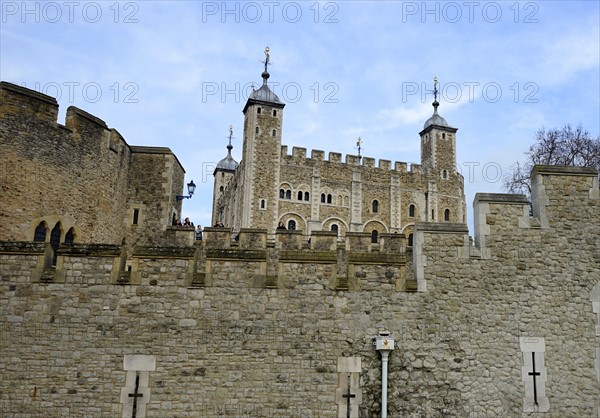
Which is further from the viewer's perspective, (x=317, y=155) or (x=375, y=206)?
(x=375, y=206)

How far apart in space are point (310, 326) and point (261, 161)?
152 ft

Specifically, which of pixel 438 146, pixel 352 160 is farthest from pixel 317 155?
pixel 438 146

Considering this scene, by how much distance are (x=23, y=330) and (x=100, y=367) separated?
4.55 feet

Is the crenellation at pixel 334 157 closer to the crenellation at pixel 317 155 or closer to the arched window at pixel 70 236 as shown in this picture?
the crenellation at pixel 317 155

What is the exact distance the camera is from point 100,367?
9570 millimetres

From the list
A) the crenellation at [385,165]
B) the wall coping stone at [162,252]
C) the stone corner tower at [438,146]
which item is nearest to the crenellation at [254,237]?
the wall coping stone at [162,252]

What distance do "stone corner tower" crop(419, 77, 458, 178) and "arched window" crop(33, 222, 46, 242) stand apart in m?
55.9

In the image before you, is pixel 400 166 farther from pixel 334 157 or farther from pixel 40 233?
pixel 40 233

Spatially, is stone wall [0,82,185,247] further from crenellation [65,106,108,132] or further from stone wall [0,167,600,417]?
stone wall [0,167,600,417]

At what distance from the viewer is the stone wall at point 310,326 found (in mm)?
9578

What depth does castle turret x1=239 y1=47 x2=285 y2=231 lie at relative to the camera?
55.1 m

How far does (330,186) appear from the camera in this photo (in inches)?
2324

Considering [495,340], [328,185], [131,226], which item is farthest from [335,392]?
[328,185]

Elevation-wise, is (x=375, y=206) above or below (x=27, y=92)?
above
